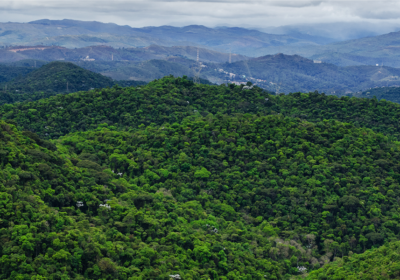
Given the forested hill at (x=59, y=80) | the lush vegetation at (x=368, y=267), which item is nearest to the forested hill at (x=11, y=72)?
the forested hill at (x=59, y=80)

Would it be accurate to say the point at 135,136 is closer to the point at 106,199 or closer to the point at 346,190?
the point at 106,199

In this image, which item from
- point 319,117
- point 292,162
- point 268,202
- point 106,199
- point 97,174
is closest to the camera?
point 106,199

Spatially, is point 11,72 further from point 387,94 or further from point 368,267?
point 368,267

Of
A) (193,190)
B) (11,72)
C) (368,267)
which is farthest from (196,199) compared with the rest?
(11,72)

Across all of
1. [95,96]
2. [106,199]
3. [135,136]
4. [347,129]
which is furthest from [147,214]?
[95,96]

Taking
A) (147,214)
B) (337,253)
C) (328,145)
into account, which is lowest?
(337,253)

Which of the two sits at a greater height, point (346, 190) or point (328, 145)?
point (328, 145)
